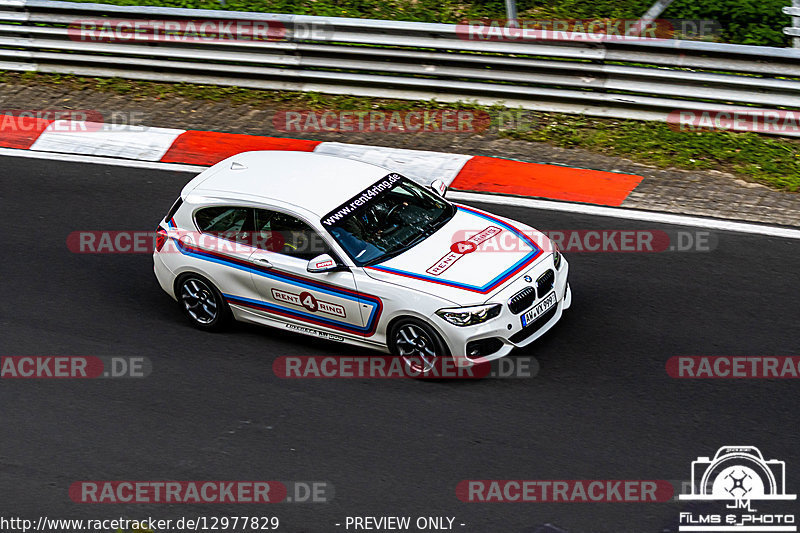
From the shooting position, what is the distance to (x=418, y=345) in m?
8.62

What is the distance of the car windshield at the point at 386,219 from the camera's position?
880cm

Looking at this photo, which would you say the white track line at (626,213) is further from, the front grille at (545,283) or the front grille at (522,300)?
the front grille at (522,300)

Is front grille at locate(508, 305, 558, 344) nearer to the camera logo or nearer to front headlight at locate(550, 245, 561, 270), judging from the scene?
front headlight at locate(550, 245, 561, 270)

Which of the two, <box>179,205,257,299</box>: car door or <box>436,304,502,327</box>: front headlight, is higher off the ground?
<box>179,205,257,299</box>: car door

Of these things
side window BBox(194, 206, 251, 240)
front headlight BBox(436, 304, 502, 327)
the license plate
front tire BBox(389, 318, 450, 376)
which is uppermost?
side window BBox(194, 206, 251, 240)

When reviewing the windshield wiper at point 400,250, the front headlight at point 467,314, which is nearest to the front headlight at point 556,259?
the front headlight at point 467,314

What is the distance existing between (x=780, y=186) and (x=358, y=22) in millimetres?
5739

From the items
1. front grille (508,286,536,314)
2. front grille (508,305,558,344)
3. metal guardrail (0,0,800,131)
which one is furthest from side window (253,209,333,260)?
metal guardrail (0,0,800,131)

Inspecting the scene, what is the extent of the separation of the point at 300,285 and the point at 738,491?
3.97 meters

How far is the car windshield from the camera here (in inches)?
347

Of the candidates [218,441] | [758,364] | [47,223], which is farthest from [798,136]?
[47,223]

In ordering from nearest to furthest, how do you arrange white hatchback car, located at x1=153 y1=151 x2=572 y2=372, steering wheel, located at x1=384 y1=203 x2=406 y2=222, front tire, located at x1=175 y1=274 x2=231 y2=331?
white hatchback car, located at x1=153 y1=151 x2=572 y2=372 → steering wheel, located at x1=384 y1=203 x2=406 y2=222 → front tire, located at x1=175 y1=274 x2=231 y2=331

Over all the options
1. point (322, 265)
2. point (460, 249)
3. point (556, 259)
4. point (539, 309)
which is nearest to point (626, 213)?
point (556, 259)

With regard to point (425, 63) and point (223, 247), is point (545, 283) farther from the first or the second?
point (425, 63)
